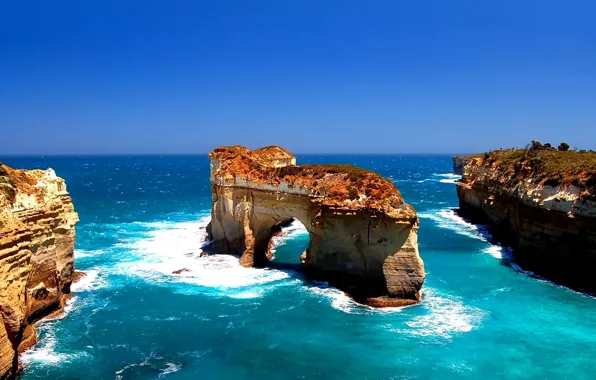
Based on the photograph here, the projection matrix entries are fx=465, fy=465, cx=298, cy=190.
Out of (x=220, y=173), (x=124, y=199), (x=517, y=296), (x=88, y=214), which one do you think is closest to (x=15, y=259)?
(x=220, y=173)

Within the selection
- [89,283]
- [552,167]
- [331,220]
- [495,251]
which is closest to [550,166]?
[552,167]

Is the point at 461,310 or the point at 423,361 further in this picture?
the point at 461,310

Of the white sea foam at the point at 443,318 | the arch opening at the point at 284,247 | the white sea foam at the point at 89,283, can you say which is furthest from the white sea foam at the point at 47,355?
the white sea foam at the point at 443,318

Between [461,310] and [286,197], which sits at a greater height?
[286,197]

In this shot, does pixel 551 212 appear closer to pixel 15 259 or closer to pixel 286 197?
pixel 286 197

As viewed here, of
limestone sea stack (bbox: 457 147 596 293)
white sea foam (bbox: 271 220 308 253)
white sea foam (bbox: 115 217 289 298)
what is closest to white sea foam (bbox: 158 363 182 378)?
white sea foam (bbox: 115 217 289 298)

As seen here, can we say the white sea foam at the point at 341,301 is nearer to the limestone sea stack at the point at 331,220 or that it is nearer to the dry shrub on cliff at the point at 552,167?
the limestone sea stack at the point at 331,220

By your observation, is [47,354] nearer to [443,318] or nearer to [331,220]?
[331,220]

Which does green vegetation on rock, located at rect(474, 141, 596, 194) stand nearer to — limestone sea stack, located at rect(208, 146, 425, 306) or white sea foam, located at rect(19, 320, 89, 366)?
limestone sea stack, located at rect(208, 146, 425, 306)
